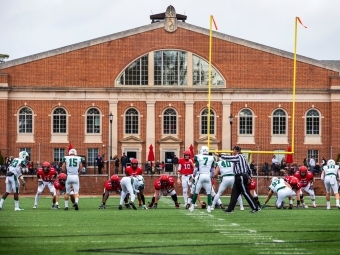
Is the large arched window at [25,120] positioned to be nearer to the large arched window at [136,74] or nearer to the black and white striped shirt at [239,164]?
the large arched window at [136,74]

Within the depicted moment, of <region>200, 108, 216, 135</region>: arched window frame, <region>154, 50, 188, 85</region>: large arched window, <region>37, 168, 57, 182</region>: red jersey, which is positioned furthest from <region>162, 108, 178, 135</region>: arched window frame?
<region>37, 168, 57, 182</region>: red jersey

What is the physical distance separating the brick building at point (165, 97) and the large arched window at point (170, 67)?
0.07m

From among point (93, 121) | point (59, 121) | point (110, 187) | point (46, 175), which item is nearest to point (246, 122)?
point (93, 121)

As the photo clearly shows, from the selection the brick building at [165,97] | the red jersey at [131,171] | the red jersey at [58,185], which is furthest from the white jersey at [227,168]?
the brick building at [165,97]

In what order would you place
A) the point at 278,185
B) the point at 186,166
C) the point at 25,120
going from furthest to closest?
the point at 25,120, the point at 186,166, the point at 278,185

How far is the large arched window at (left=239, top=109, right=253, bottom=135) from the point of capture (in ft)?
237

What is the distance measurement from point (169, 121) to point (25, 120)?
389 inches

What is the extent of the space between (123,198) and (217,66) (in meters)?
39.3

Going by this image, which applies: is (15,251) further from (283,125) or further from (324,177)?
(283,125)

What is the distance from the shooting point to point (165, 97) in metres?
72.1

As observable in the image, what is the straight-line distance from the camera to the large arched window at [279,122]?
236 ft

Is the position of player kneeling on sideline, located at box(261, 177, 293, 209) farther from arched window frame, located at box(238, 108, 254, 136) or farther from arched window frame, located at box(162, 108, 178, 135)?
arched window frame, located at box(162, 108, 178, 135)

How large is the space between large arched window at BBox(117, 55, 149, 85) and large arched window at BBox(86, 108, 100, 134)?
2663mm

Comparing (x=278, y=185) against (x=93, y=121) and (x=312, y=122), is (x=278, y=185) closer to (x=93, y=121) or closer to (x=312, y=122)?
(x=312, y=122)
